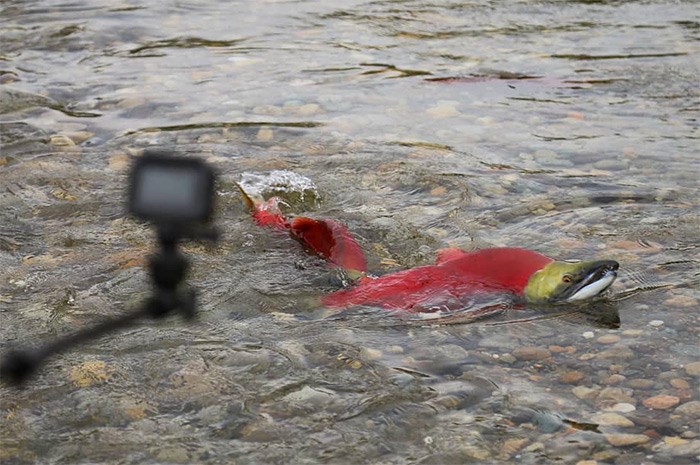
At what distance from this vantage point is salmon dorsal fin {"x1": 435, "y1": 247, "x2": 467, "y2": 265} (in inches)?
172

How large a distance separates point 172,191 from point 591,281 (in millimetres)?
2122

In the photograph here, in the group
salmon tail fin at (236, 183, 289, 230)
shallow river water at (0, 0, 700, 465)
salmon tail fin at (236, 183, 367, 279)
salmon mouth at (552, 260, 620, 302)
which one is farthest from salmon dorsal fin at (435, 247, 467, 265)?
salmon tail fin at (236, 183, 289, 230)

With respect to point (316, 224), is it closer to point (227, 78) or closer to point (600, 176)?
point (600, 176)

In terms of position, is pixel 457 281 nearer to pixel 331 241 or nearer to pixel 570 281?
pixel 570 281

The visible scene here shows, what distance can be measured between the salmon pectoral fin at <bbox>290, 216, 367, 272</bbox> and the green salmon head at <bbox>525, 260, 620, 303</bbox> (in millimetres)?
713

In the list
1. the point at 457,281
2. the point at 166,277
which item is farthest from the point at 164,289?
the point at 457,281

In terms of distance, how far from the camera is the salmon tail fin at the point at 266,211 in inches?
194

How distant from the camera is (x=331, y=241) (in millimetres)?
4520

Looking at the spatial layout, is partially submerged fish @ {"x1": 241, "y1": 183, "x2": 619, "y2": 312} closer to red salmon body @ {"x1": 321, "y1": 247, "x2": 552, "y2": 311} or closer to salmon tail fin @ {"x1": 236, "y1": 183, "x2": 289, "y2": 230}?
red salmon body @ {"x1": 321, "y1": 247, "x2": 552, "y2": 311}

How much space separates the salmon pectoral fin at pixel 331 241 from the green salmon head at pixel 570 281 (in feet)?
2.34

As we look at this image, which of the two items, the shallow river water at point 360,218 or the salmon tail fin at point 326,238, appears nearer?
the shallow river water at point 360,218

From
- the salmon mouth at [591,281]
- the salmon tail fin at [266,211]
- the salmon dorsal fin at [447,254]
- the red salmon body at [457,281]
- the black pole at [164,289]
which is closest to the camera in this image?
the black pole at [164,289]

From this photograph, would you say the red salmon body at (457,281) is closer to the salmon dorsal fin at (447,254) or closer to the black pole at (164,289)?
the salmon dorsal fin at (447,254)

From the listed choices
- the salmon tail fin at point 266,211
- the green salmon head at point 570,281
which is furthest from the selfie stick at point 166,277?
the salmon tail fin at point 266,211
